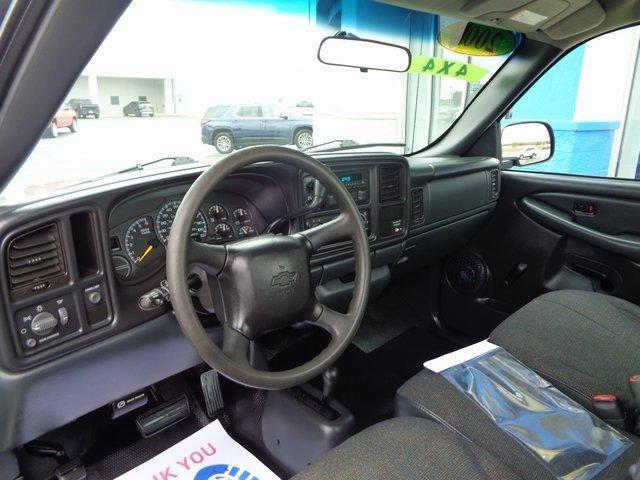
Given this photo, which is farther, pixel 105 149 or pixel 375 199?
pixel 375 199

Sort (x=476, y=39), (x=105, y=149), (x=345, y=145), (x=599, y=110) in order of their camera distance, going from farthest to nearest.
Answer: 1. (x=599, y=110)
2. (x=476, y=39)
3. (x=345, y=145)
4. (x=105, y=149)

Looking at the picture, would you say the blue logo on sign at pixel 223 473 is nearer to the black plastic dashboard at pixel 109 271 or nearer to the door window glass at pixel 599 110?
the black plastic dashboard at pixel 109 271

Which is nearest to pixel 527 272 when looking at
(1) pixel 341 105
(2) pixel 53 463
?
(1) pixel 341 105

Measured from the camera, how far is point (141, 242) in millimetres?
1308

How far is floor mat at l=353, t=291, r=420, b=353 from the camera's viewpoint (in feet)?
8.60

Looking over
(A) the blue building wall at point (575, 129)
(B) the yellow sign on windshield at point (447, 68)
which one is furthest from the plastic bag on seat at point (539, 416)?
(A) the blue building wall at point (575, 129)

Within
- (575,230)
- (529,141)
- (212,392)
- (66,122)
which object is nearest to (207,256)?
(66,122)

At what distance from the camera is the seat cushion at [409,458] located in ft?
3.18

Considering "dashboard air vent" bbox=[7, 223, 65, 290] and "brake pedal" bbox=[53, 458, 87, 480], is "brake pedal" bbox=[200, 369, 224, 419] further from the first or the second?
"dashboard air vent" bbox=[7, 223, 65, 290]

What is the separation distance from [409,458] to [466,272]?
1878mm

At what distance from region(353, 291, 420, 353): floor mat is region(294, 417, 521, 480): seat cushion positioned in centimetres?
147

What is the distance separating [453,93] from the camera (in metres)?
2.69

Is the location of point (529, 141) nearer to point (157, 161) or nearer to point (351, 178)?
point (351, 178)

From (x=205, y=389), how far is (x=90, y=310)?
76 cm
